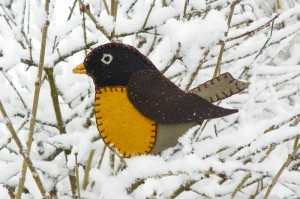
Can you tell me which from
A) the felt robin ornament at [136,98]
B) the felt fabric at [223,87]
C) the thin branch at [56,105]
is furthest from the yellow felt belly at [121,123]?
the thin branch at [56,105]

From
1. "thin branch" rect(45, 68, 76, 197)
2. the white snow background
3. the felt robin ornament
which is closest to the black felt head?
the felt robin ornament

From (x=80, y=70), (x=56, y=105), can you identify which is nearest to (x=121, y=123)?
(x=80, y=70)

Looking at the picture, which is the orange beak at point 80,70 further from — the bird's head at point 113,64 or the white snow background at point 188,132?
the white snow background at point 188,132

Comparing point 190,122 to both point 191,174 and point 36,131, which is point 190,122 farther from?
point 36,131

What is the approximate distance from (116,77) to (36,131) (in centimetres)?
119

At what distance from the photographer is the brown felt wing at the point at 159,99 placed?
115cm

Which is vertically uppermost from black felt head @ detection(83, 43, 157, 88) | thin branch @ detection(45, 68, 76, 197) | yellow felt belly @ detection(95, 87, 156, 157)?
thin branch @ detection(45, 68, 76, 197)

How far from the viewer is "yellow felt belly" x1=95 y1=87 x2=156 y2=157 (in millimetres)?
1161

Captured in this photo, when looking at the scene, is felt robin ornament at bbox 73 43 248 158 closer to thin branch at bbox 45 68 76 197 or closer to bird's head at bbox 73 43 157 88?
bird's head at bbox 73 43 157 88

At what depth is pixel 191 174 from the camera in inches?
39.0

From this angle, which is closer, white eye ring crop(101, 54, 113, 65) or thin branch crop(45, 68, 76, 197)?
white eye ring crop(101, 54, 113, 65)

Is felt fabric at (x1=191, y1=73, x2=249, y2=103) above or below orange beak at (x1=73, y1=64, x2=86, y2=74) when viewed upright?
below

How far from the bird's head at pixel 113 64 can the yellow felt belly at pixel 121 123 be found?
0.03 meters

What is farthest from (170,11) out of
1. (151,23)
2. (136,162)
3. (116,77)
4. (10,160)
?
(10,160)
